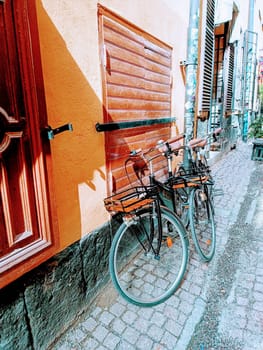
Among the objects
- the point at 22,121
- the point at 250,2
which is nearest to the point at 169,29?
the point at 22,121

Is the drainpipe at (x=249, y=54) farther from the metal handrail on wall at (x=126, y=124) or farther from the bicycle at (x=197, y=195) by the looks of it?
the metal handrail on wall at (x=126, y=124)

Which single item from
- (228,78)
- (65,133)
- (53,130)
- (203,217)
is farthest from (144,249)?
(228,78)

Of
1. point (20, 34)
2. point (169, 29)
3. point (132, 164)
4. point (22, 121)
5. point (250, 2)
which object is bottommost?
point (132, 164)

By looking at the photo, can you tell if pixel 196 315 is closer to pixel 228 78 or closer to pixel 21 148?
pixel 21 148

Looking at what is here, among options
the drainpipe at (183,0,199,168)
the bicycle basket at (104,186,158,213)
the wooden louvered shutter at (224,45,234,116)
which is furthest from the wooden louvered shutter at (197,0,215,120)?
the bicycle basket at (104,186,158,213)

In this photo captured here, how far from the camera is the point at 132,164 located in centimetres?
257

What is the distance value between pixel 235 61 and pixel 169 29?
18.7 feet

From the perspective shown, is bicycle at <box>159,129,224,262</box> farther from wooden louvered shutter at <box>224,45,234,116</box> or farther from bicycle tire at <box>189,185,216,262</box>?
wooden louvered shutter at <box>224,45,234,116</box>

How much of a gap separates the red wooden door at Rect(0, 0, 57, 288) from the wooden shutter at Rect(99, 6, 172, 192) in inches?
30.3

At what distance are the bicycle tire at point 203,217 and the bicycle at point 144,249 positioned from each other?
0.86 feet

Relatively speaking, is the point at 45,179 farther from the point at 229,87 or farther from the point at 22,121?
the point at 229,87

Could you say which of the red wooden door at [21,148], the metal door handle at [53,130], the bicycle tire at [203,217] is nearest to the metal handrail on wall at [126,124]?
the metal door handle at [53,130]

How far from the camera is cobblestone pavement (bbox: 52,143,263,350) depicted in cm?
173

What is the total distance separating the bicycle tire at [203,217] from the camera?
2.50m
